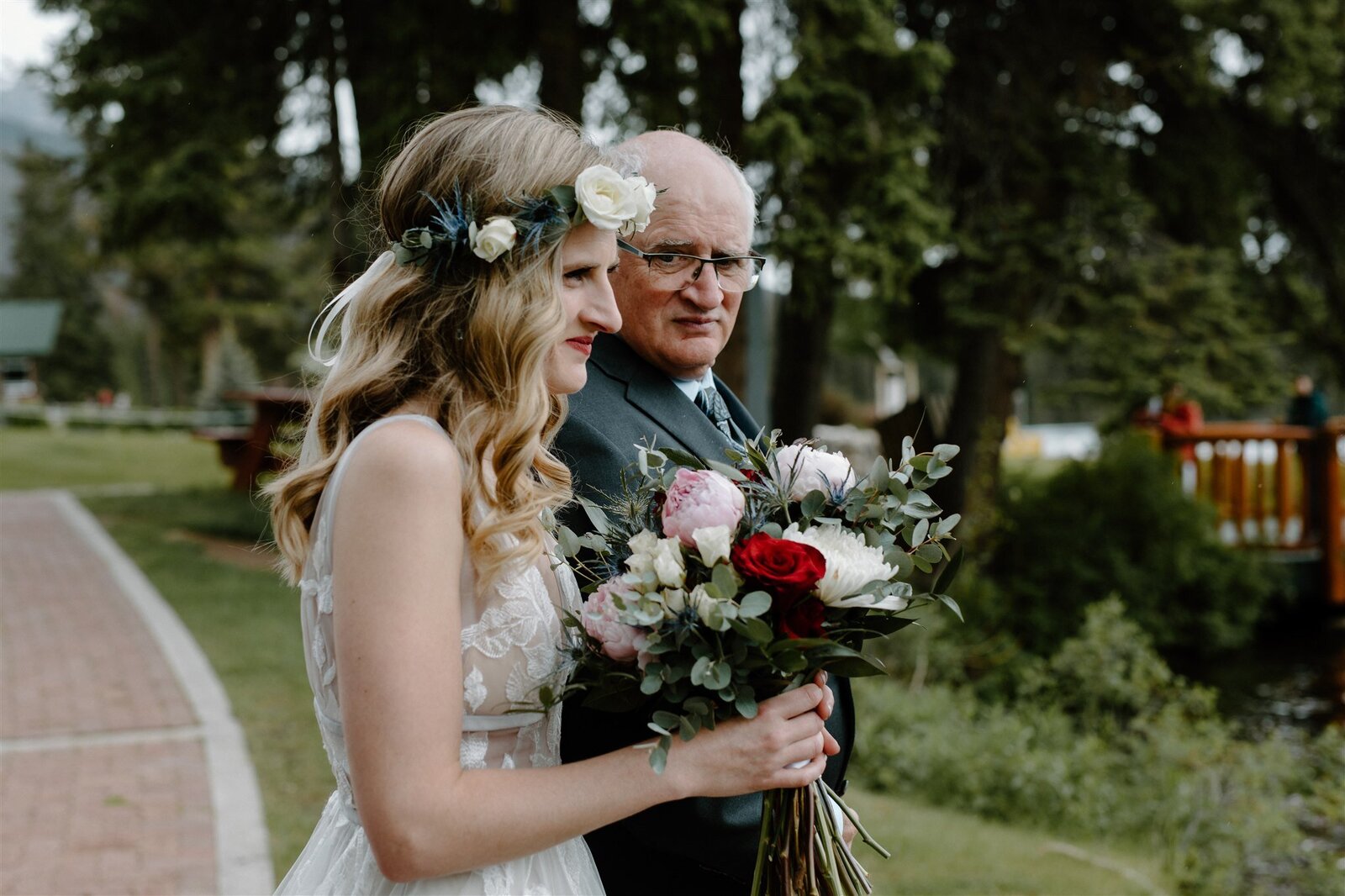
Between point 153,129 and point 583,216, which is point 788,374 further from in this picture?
point 583,216

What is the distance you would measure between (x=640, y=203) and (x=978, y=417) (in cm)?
1130

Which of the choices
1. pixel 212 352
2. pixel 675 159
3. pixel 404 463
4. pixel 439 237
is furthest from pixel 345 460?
pixel 212 352

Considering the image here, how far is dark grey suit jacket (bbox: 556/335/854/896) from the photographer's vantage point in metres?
2.13

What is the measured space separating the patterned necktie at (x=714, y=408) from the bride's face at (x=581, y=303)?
2.83 ft

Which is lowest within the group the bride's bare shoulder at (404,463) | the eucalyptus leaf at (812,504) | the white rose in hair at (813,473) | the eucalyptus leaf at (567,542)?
the eucalyptus leaf at (567,542)

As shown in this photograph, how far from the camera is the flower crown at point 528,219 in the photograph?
184 centimetres

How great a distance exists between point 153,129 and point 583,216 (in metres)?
11.4

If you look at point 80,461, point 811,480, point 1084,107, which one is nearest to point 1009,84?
point 1084,107

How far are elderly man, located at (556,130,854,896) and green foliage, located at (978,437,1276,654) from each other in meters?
10.2

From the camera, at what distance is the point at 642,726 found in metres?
2.07

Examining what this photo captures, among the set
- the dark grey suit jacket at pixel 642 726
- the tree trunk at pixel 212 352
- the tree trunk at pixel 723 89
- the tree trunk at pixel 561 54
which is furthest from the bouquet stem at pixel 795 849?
the tree trunk at pixel 212 352

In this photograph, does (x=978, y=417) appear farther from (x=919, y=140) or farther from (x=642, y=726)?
(x=642, y=726)

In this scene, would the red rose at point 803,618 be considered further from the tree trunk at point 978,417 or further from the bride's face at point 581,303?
the tree trunk at point 978,417

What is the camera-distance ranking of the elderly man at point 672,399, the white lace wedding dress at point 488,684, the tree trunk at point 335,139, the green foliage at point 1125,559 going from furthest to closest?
the green foliage at point 1125,559 < the tree trunk at point 335,139 < the elderly man at point 672,399 < the white lace wedding dress at point 488,684
